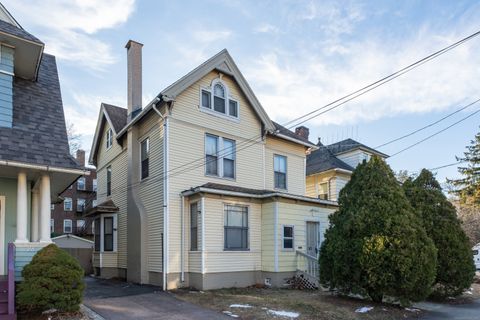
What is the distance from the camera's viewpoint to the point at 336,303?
490 inches

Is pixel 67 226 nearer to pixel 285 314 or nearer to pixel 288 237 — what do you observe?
pixel 288 237

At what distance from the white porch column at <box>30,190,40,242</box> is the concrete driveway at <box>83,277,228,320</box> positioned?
92.7 inches

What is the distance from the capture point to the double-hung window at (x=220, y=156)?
1709cm

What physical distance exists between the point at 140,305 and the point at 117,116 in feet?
38.4

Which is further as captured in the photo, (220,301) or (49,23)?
(49,23)

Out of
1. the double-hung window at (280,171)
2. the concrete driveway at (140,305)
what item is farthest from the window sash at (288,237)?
the concrete driveway at (140,305)

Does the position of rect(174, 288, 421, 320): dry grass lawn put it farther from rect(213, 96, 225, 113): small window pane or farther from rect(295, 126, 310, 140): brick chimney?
rect(295, 126, 310, 140): brick chimney

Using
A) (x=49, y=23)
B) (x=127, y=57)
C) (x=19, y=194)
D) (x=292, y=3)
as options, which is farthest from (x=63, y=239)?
(x=292, y=3)

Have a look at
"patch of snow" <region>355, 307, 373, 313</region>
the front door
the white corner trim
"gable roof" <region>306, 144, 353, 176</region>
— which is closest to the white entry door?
"patch of snow" <region>355, 307, 373, 313</region>

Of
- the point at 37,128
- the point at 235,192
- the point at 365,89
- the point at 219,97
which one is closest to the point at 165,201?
the point at 235,192

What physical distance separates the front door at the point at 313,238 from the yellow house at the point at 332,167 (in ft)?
20.0

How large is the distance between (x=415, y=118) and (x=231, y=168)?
7891mm

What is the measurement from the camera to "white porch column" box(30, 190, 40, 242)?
1128cm

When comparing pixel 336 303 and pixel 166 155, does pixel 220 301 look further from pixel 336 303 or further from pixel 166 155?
pixel 166 155
